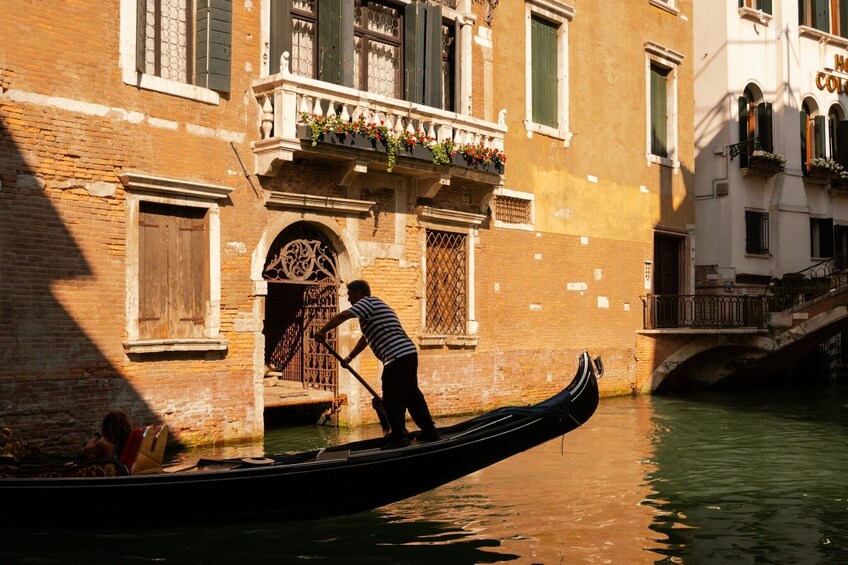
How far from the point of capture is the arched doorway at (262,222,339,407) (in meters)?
11.9

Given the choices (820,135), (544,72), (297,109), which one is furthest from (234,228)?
(820,135)

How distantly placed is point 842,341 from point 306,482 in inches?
691

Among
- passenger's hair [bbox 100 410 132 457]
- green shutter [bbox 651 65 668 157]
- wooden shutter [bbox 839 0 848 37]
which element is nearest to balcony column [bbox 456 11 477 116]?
green shutter [bbox 651 65 668 157]

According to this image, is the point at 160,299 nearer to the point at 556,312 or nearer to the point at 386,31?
the point at 386,31

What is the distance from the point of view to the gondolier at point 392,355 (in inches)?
293

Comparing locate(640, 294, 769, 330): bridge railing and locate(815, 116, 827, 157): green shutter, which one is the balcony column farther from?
locate(815, 116, 827, 157): green shutter

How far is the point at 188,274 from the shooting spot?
34.8 feet

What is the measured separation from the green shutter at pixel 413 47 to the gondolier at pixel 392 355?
5868mm

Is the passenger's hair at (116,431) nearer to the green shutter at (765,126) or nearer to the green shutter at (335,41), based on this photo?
the green shutter at (335,41)

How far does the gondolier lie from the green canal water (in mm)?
591

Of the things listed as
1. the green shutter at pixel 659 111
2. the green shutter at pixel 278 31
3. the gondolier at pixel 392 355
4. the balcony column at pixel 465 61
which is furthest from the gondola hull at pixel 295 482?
the green shutter at pixel 659 111

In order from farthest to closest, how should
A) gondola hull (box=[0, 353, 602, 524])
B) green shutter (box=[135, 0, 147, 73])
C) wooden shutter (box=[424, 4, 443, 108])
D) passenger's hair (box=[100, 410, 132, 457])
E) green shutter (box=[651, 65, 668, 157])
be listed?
green shutter (box=[651, 65, 668, 157]) → wooden shutter (box=[424, 4, 443, 108]) → green shutter (box=[135, 0, 147, 73]) → passenger's hair (box=[100, 410, 132, 457]) → gondola hull (box=[0, 353, 602, 524])

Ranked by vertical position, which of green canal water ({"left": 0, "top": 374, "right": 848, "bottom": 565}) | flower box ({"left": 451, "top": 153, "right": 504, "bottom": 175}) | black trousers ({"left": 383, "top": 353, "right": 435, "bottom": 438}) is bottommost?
green canal water ({"left": 0, "top": 374, "right": 848, "bottom": 565})

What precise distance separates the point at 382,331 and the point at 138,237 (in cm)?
360
